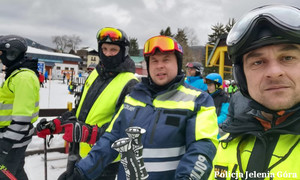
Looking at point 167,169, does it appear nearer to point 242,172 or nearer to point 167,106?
point 167,106

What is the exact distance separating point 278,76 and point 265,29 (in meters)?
0.27

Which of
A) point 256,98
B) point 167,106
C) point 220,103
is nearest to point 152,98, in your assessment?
point 167,106

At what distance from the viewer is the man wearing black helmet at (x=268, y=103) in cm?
101

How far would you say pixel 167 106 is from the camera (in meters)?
1.76

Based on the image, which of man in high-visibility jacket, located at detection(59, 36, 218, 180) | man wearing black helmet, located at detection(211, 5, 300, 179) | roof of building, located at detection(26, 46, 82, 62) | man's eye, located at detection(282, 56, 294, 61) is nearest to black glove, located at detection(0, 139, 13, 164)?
man in high-visibility jacket, located at detection(59, 36, 218, 180)

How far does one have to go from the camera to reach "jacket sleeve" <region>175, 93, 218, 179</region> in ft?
4.71

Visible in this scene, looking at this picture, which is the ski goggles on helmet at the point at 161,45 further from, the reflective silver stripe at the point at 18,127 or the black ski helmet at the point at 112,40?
the reflective silver stripe at the point at 18,127

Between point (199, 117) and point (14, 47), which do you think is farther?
point (14, 47)

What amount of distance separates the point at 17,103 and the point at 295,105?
3.02 metres

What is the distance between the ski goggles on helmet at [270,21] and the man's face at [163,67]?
2.42ft

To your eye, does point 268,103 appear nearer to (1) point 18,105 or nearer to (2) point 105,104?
(2) point 105,104

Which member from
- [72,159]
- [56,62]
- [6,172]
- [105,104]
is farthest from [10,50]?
[56,62]

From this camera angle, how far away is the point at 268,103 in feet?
3.52

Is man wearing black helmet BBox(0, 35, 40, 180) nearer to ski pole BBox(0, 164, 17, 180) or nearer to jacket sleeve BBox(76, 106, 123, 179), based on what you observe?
ski pole BBox(0, 164, 17, 180)
